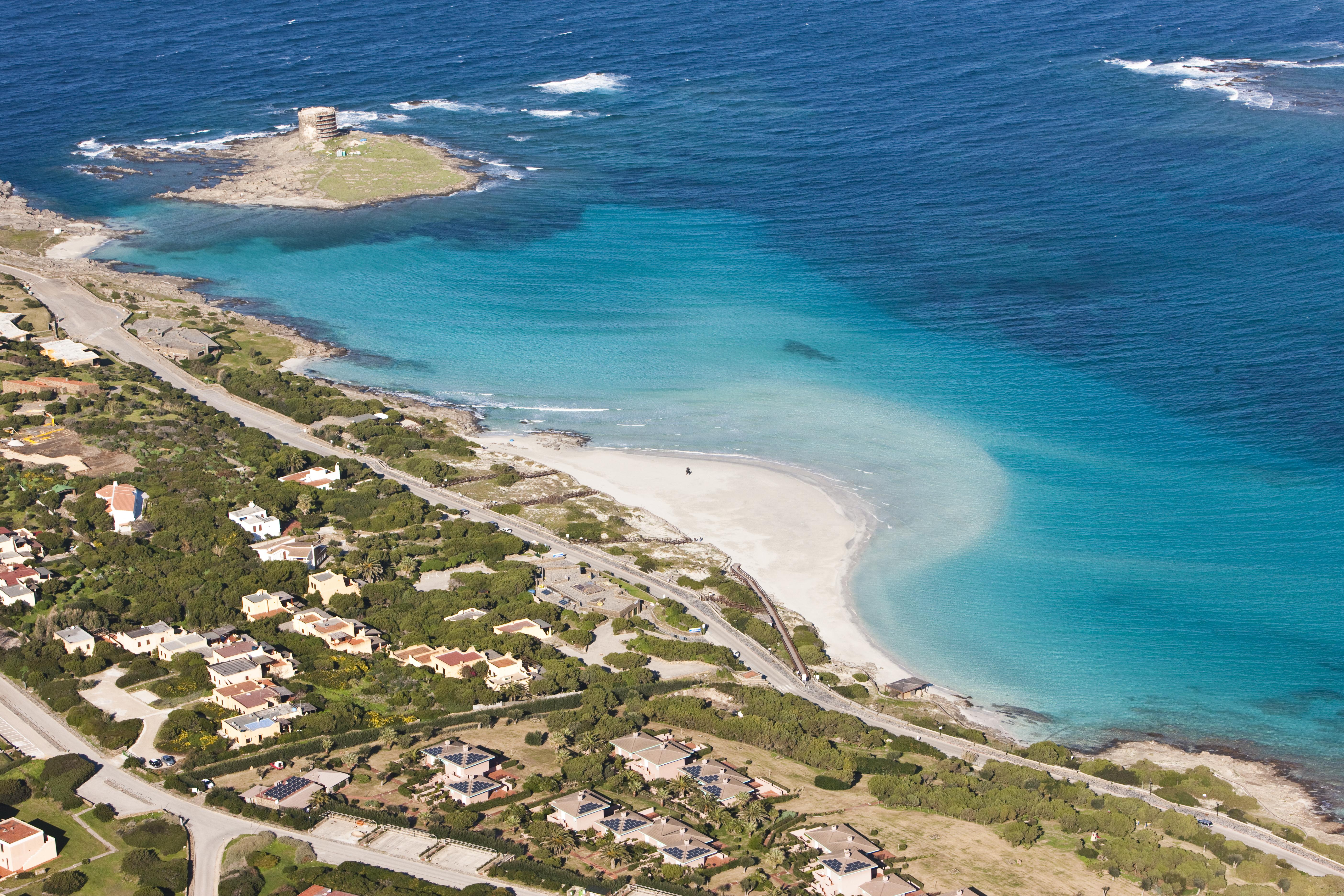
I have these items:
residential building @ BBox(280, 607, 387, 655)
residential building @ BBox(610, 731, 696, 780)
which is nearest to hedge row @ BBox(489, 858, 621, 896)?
residential building @ BBox(610, 731, 696, 780)

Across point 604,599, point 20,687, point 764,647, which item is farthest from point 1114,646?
point 20,687

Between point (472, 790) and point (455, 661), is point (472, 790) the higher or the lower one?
the lower one

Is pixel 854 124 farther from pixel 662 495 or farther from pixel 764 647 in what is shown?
pixel 764 647

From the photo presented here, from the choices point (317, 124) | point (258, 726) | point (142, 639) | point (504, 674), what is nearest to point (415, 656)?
point (504, 674)

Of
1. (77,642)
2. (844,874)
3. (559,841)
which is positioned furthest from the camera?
(77,642)

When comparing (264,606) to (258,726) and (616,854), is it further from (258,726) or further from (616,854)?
(616,854)

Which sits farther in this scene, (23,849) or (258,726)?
(258,726)
